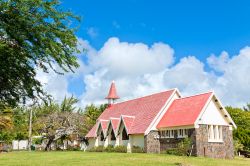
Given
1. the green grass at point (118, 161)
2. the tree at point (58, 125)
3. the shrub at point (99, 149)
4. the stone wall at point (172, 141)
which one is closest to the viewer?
the green grass at point (118, 161)

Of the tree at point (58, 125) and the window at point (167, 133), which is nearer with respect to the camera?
the window at point (167, 133)

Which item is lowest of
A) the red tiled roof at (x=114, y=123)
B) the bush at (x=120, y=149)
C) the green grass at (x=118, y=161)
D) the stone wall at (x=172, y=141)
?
the bush at (x=120, y=149)

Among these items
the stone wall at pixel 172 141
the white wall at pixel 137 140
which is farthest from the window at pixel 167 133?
the white wall at pixel 137 140

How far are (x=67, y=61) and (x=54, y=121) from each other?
35010 millimetres

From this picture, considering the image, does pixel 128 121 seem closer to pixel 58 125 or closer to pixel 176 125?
pixel 176 125

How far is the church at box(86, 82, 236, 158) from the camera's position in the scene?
32.1 meters

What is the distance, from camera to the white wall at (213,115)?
3272 centimetres

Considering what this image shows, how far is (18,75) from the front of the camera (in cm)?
1449

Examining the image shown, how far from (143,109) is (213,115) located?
10.4 m

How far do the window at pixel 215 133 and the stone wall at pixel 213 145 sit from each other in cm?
37

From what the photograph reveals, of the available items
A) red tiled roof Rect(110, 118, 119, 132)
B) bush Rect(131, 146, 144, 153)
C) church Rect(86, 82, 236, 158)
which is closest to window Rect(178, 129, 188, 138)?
church Rect(86, 82, 236, 158)

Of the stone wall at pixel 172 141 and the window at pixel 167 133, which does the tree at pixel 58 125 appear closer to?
the window at pixel 167 133

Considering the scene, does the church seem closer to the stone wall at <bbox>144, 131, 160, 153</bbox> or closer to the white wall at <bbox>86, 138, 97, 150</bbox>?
the stone wall at <bbox>144, 131, 160, 153</bbox>

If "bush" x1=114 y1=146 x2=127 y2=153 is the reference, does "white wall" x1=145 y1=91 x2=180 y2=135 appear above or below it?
above
